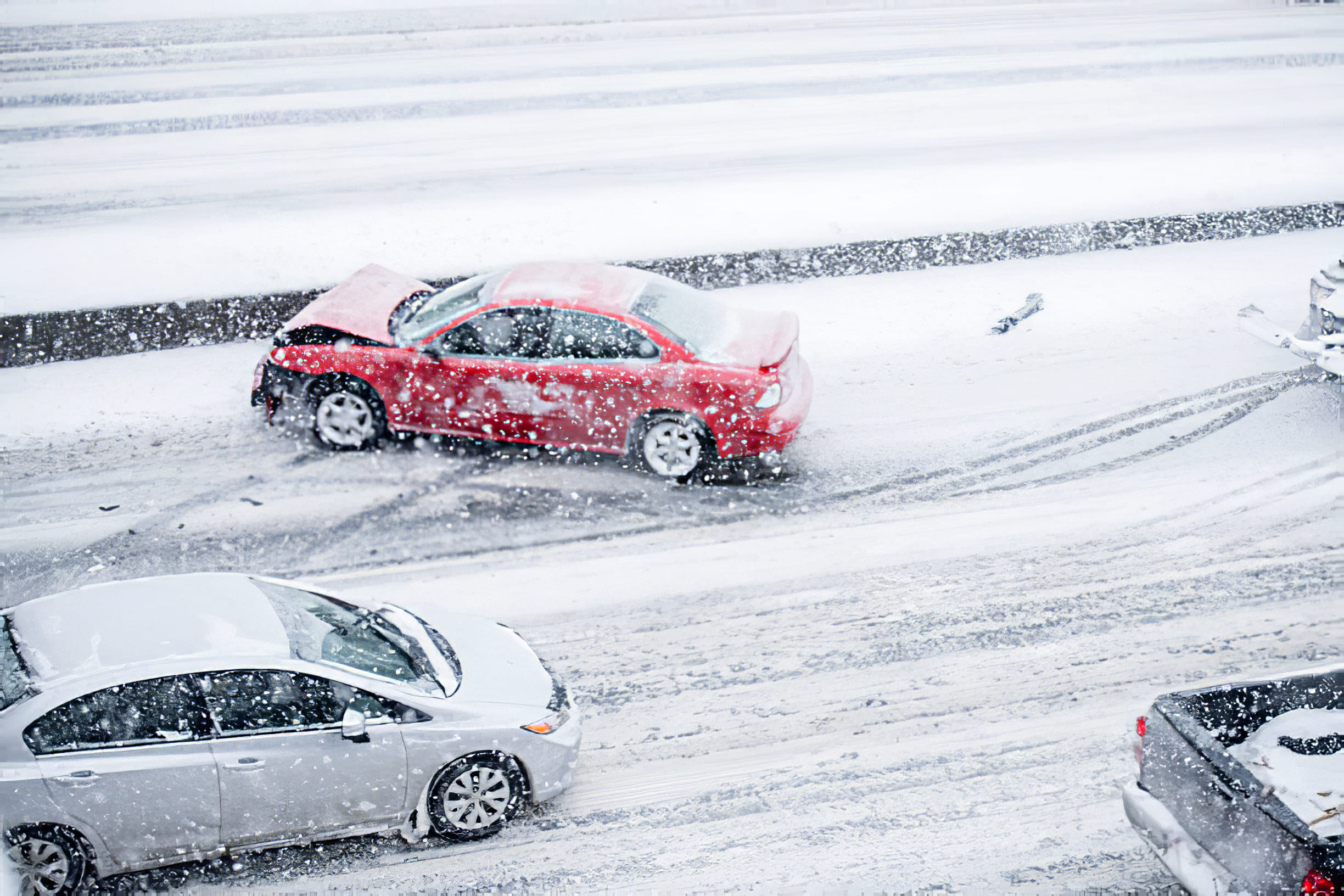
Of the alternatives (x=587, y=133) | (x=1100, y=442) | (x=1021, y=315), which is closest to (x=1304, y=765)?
(x=1100, y=442)

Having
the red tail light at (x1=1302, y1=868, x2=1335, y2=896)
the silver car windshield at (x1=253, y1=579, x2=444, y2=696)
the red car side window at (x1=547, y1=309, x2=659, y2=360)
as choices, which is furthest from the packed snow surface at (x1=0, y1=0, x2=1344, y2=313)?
the red tail light at (x1=1302, y1=868, x2=1335, y2=896)

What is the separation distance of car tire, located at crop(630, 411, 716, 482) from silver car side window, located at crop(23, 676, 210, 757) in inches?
163

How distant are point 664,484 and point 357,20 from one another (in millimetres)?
19047

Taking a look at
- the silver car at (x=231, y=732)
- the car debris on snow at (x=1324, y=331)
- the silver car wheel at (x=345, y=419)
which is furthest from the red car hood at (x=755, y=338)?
the car debris on snow at (x=1324, y=331)

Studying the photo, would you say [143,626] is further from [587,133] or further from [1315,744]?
[587,133]

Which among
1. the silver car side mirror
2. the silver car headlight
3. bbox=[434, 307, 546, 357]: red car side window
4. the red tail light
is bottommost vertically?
the red tail light

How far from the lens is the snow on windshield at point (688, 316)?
8438 mm

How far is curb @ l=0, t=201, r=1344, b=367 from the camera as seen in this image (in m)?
10.6

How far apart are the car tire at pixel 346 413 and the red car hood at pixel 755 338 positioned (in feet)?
8.88

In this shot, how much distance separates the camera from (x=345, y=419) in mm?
8812

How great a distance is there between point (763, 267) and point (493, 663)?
24.5 feet

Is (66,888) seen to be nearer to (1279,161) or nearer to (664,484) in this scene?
(664,484)

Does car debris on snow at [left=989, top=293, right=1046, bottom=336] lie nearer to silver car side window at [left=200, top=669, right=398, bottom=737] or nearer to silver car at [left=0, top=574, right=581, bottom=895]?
silver car at [left=0, top=574, right=581, bottom=895]

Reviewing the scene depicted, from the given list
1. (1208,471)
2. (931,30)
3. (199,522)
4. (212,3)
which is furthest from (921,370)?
(212,3)
